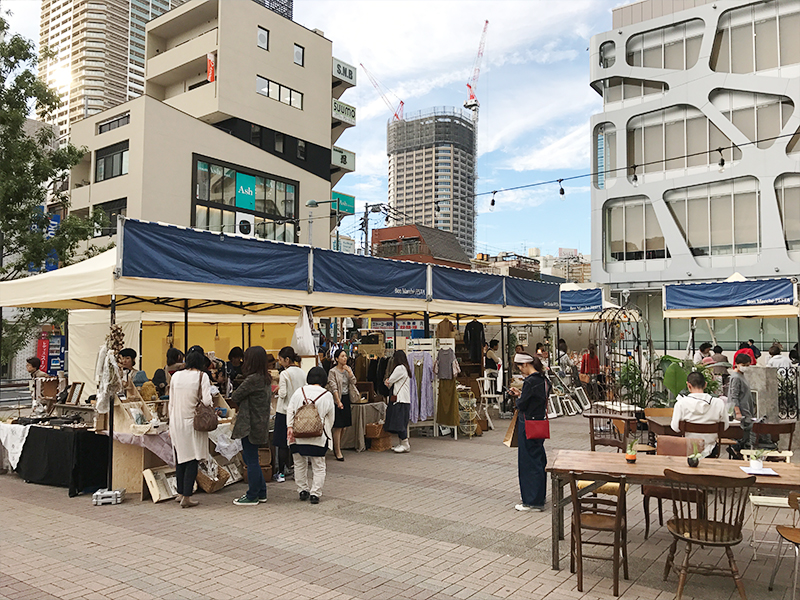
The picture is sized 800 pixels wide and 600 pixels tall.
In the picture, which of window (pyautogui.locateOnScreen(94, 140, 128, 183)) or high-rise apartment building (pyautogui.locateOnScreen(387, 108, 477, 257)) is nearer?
window (pyautogui.locateOnScreen(94, 140, 128, 183))

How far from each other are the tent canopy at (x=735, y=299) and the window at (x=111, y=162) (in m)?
25.5

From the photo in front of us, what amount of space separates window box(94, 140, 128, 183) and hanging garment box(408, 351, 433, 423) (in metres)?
23.2

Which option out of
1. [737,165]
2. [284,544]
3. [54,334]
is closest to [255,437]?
[284,544]

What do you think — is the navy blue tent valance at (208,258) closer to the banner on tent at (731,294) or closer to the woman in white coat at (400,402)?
the woman in white coat at (400,402)

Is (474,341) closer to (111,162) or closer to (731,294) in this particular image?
(731,294)

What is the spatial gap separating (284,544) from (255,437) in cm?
186

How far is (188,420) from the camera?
7457 mm

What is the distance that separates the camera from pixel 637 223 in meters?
31.7

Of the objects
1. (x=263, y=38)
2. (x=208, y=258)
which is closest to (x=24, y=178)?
(x=208, y=258)

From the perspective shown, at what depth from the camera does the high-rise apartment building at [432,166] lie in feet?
376

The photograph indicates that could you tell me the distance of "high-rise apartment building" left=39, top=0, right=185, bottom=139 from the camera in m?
117

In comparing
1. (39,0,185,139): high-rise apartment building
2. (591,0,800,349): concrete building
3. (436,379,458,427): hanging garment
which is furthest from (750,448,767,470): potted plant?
(39,0,185,139): high-rise apartment building

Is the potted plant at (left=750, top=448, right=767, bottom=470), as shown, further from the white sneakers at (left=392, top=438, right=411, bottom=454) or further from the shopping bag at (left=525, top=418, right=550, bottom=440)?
the white sneakers at (left=392, top=438, right=411, bottom=454)

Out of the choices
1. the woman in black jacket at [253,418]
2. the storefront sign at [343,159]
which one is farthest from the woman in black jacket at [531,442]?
the storefront sign at [343,159]
